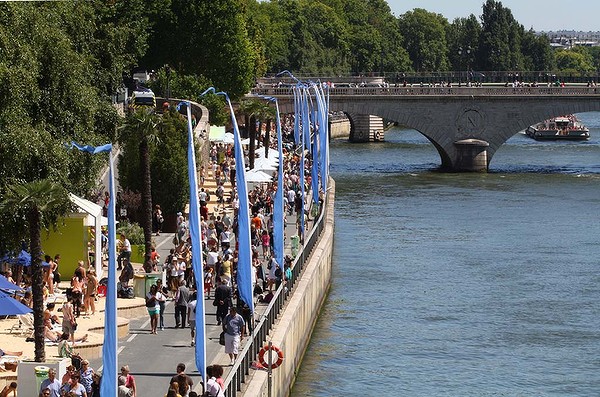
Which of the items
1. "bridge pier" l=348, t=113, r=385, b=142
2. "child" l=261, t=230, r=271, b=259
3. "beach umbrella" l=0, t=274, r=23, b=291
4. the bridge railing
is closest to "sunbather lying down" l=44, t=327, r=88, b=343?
"beach umbrella" l=0, t=274, r=23, b=291

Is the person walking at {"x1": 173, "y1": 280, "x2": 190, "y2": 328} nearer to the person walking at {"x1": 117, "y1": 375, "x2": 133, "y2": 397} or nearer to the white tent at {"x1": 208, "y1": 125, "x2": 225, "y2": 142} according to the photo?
the person walking at {"x1": 117, "y1": 375, "x2": 133, "y2": 397}

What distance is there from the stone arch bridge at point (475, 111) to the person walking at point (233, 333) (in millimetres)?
76467

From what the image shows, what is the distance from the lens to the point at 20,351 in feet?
109

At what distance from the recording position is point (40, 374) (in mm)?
28688

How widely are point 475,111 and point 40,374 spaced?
84028mm

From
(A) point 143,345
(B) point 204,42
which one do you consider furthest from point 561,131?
(A) point 143,345

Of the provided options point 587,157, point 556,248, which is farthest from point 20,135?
point 587,157

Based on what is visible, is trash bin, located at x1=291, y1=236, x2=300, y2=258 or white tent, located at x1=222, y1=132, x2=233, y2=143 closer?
trash bin, located at x1=291, y1=236, x2=300, y2=258

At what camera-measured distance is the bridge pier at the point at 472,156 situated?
107875 mm

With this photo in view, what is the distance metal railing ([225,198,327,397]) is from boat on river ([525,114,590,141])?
104786 millimetres

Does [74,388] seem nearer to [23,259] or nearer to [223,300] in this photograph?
[223,300]

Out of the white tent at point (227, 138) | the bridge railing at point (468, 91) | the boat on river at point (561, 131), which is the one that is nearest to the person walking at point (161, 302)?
the white tent at point (227, 138)

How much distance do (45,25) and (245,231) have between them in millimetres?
14194

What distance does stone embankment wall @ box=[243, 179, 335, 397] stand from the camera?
3331 cm
